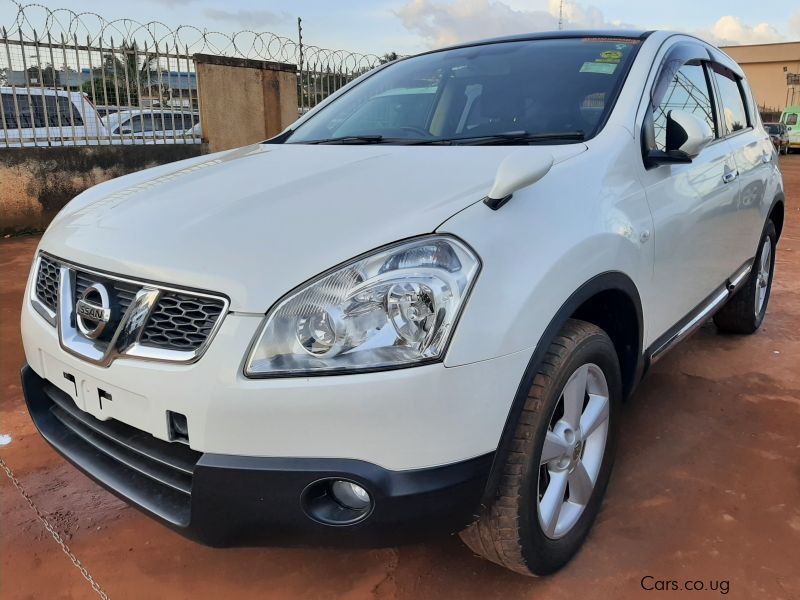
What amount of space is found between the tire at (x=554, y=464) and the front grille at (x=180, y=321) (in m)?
0.76

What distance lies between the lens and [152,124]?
26.4ft

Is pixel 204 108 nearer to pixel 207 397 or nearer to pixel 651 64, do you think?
pixel 651 64

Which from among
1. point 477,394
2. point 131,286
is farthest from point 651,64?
point 131,286

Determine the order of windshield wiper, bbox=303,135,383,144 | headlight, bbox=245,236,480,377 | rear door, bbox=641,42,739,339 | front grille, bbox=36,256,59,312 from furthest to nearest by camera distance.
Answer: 1. windshield wiper, bbox=303,135,383,144
2. rear door, bbox=641,42,739,339
3. front grille, bbox=36,256,59,312
4. headlight, bbox=245,236,480,377

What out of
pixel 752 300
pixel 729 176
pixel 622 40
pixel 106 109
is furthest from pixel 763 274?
pixel 106 109

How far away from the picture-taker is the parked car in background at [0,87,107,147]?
684 cm

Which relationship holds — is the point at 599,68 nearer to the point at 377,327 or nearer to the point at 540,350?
the point at 540,350

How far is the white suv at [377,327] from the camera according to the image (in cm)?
143

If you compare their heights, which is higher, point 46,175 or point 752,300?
point 46,175

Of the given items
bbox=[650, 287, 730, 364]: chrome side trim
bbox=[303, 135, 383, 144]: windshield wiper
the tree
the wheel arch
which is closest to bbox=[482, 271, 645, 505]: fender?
bbox=[650, 287, 730, 364]: chrome side trim

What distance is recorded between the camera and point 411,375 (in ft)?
4.58

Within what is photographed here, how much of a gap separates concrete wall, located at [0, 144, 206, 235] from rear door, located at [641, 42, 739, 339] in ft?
22.0

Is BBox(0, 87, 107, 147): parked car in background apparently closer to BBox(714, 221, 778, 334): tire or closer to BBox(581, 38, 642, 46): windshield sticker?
BBox(581, 38, 642, 46): windshield sticker

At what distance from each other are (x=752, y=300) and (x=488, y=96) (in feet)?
7.85
